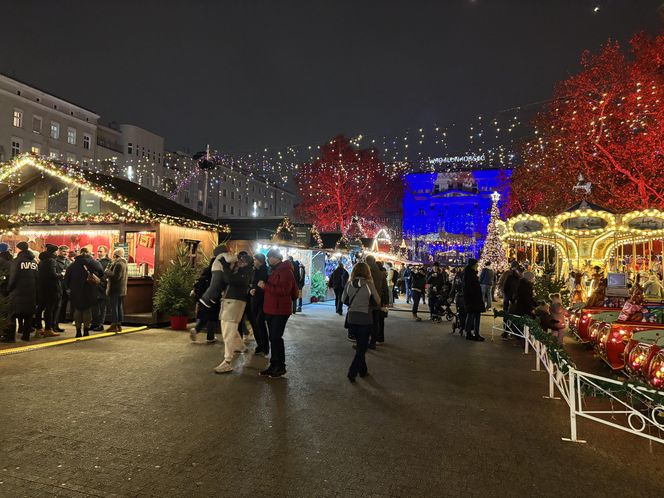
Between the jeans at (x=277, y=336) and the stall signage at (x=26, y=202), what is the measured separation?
37.9ft

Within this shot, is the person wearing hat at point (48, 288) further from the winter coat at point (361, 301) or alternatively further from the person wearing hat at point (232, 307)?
the winter coat at point (361, 301)

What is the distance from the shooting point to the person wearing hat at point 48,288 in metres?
8.90

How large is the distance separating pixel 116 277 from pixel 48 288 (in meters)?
1.45

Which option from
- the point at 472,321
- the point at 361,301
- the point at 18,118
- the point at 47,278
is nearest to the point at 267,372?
the point at 361,301

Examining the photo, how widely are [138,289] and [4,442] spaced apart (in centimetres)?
852

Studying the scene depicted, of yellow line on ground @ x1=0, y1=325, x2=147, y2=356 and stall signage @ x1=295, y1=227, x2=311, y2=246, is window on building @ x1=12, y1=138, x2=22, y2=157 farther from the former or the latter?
yellow line on ground @ x1=0, y1=325, x2=147, y2=356

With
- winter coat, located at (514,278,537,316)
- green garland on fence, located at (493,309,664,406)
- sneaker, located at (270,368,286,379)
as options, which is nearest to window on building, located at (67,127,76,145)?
sneaker, located at (270,368,286,379)

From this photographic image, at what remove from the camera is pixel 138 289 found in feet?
39.6

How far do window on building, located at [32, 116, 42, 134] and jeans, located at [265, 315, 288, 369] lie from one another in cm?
4088

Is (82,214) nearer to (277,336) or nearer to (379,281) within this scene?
(379,281)

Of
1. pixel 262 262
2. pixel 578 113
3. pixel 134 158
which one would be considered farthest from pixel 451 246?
pixel 262 262

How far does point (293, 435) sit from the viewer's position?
Answer: 425 cm

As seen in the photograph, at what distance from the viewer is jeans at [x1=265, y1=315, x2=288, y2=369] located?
252 inches

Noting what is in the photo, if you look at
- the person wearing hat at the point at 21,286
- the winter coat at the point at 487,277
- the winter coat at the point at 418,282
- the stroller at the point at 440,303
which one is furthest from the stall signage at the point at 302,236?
the person wearing hat at the point at 21,286
